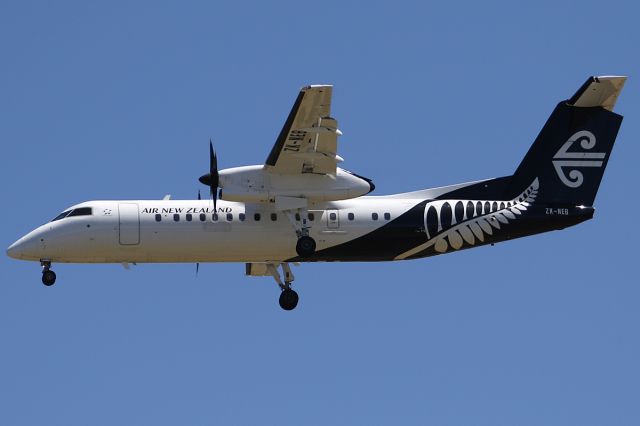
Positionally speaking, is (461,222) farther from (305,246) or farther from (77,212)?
(77,212)

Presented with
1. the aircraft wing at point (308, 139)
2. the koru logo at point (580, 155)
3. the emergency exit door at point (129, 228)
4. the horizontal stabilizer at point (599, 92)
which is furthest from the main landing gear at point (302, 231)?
the horizontal stabilizer at point (599, 92)

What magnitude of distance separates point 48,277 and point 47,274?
8 centimetres

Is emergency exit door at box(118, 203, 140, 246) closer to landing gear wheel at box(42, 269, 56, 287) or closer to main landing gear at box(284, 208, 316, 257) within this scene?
landing gear wheel at box(42, 269, 56, 287)

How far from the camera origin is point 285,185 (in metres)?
30.6

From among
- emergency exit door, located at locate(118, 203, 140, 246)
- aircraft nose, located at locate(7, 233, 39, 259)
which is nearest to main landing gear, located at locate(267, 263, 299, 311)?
emergency exit door, located at locate(118, 203, 140, 246)

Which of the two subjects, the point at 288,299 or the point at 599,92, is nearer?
the point at 599,92

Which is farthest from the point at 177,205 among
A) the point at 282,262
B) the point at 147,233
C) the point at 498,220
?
the point at 498,220

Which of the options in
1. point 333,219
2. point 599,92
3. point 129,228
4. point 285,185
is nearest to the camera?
point 285,185

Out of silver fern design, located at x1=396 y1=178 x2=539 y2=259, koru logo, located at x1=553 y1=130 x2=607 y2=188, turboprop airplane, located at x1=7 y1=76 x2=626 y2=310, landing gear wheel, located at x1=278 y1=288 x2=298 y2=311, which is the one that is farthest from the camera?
landing gear wheel, located at x1=278 y1=288 x2=298 y2=311

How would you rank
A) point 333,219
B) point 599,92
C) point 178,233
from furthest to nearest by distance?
point 599,92
point 333,219
point 178,233

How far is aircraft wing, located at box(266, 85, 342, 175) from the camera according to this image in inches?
1100

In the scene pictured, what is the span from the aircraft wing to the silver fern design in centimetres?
312

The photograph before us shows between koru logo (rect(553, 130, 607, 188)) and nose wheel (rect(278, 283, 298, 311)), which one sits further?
nose wheel (rect(278, 283, 298, 311))

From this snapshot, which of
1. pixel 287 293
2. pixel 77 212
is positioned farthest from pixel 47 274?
pixel 287 293
